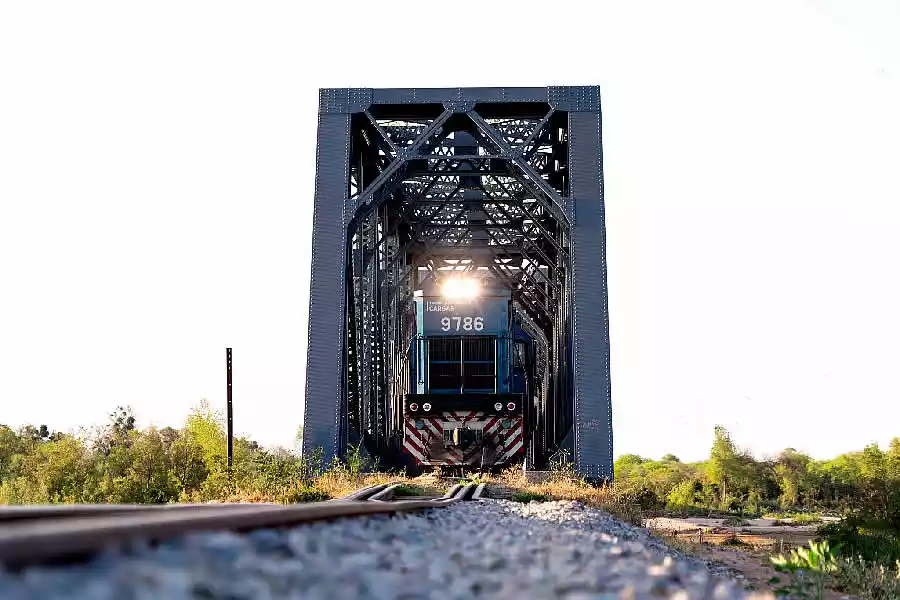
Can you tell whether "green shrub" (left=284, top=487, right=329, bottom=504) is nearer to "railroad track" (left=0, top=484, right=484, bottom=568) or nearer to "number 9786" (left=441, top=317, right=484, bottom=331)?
"railroad track" (left=0, top=484, right=484, bottom=568)

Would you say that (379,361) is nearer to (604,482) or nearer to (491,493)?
(604,482)

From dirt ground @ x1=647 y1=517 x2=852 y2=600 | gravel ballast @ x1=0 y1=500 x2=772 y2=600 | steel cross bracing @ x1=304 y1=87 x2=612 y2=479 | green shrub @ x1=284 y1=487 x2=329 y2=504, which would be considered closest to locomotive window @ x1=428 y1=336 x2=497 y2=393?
steel cross bracing @ x1=304 y1=87 x2=612 y2=479

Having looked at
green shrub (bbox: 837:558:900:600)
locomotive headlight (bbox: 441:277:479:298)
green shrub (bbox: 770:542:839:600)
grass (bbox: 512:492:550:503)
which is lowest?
green shrub (bbox: 837:558:900:600)

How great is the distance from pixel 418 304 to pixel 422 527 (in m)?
15.8

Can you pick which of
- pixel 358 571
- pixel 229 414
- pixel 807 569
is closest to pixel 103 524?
pixel 358 571

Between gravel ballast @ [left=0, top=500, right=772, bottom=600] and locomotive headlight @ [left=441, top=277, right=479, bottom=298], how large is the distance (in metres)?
16.0

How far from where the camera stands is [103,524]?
10.3 feet

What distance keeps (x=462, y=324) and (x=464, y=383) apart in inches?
54.5

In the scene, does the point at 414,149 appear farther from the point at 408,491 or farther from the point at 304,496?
the point at 304,496

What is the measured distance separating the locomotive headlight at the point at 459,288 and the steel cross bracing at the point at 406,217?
5.03 feet

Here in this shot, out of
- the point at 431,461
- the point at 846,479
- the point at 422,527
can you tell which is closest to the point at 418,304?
the point at 431,461

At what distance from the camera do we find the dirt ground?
912cm

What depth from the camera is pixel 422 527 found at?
17.8ft

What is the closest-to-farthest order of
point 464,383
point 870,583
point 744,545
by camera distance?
point 870,583
point 744,545
point 464,383
